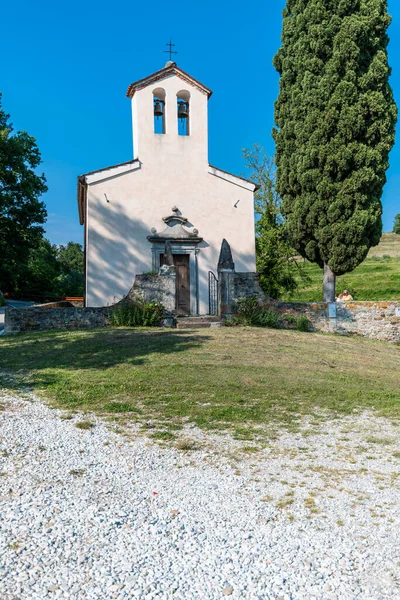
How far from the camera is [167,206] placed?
18844 millimetres

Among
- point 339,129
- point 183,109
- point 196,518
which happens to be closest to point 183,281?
point 183,109

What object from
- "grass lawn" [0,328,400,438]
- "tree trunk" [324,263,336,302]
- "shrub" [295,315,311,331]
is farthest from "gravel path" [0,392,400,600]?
"tree trunk" [324,263,336,302]

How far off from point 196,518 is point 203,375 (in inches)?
185

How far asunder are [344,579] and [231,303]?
1204 centimetres

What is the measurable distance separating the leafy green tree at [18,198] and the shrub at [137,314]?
15.5 meters

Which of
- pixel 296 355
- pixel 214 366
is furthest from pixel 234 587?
pixel 296 355

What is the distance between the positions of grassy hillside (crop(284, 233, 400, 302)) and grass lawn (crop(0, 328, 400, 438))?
12.6 meters

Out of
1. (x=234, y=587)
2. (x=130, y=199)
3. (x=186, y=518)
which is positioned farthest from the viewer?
(x=130, y=199)

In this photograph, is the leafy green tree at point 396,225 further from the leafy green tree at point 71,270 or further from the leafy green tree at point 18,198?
the leafy green tree at point 18,198

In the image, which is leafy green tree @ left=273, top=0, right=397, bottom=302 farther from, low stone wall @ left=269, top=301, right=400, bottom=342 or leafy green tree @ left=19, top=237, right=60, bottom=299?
leafy green tree @ left=19, top=237, right=60, bottom=299

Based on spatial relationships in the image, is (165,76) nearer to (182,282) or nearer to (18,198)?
(182,282)

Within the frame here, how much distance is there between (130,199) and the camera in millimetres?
18531

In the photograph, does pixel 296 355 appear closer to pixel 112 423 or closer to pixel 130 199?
pixel 112 423

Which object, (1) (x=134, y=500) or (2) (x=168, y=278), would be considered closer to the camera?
(1) (x=134, y=500)
